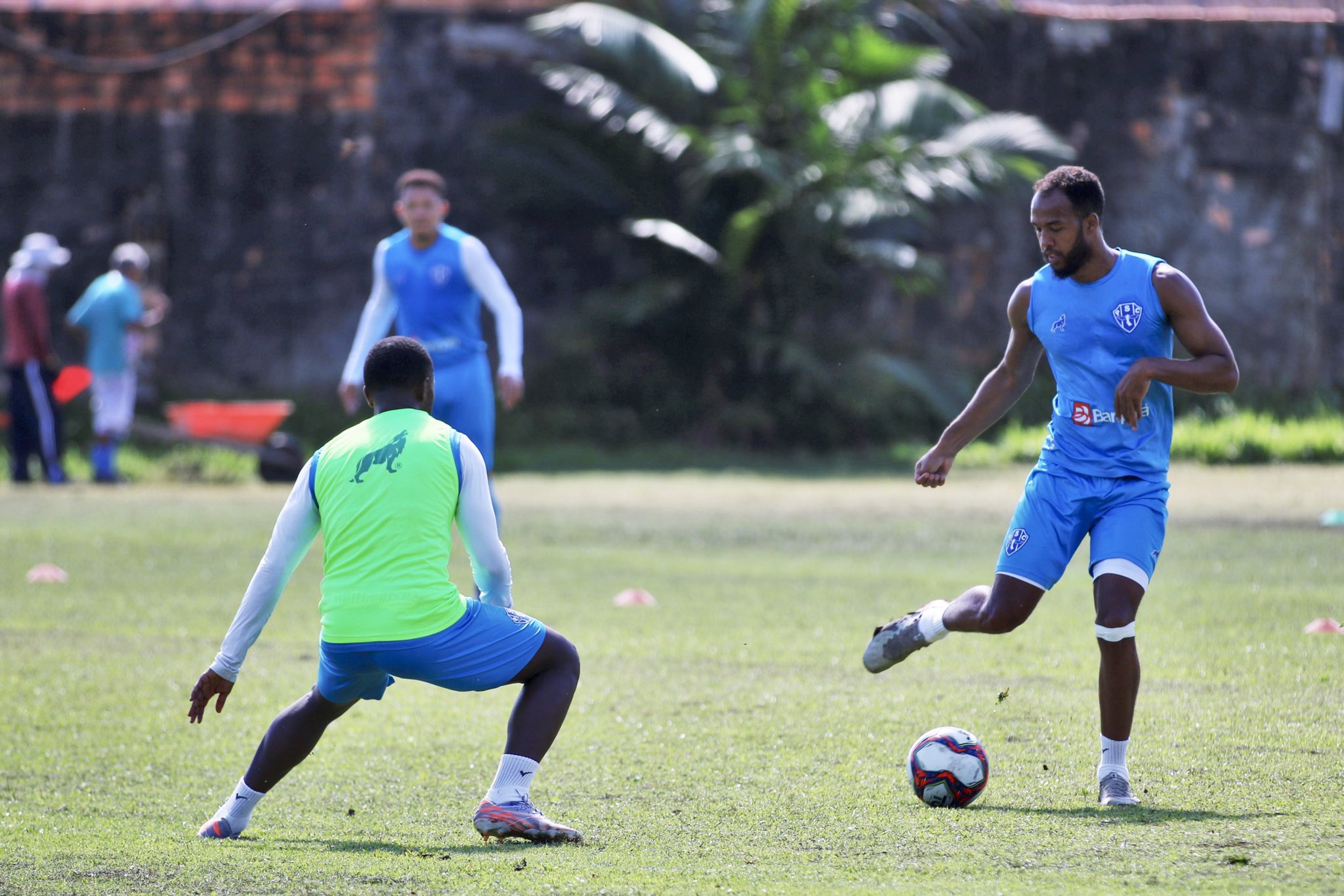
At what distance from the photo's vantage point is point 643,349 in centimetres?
2083

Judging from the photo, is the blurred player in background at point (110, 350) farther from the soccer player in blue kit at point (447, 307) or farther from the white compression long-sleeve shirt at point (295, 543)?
the white compression long-sleeve shirt at point (295, 543)

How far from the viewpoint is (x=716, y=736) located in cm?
616

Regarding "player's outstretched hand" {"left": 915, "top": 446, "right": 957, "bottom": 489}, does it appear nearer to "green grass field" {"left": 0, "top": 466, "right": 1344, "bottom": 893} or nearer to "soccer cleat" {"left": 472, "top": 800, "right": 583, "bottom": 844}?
"green grass field" {"left": 0, "top": 466, "right": 1344, "bottom": 893}

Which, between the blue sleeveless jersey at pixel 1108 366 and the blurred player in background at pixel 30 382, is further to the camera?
the blurred player in background at pixel 30 382

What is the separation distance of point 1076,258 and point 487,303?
176 inches

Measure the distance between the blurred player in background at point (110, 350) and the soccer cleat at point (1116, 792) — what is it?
13.6 meters

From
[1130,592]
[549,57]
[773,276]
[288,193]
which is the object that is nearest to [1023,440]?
[773,276]

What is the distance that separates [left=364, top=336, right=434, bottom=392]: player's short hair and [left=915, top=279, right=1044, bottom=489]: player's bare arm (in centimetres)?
186

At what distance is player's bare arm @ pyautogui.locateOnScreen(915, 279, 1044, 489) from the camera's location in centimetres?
581

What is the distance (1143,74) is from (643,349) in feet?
23.0

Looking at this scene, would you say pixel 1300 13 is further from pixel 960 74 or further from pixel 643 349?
pixel 643 349

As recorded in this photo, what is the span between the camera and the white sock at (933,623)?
5547 mm

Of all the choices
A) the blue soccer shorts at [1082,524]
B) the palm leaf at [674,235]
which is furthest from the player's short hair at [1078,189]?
the palm leaf at [674,235]

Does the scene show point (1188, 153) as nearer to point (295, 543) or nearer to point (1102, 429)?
point (1102, 429)
